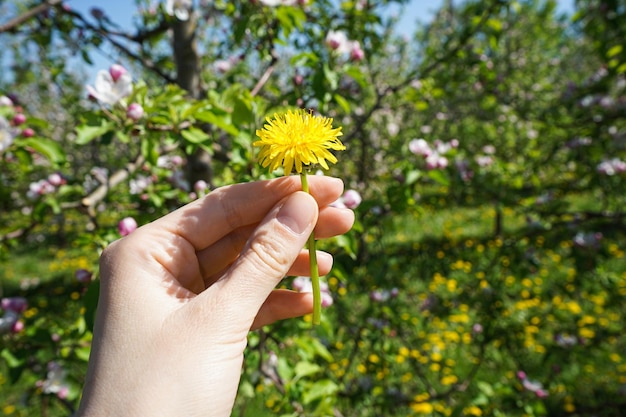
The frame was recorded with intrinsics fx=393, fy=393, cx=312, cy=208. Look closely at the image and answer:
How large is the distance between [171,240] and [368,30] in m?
1.89

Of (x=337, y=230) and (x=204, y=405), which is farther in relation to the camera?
(x=337, y=230)

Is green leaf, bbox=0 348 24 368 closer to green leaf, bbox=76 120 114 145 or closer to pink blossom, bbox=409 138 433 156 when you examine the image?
green leaf, bbox=76 120 114 145

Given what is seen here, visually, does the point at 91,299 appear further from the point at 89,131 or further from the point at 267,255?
the point at 267,255

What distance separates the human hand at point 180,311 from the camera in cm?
82

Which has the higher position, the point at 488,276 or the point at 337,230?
the point at 337,230

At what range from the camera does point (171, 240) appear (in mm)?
1055

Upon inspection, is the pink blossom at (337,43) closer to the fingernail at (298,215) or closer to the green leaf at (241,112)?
the green leaf at (241,112)

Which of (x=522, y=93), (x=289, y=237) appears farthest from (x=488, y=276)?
(x=522, y=93)

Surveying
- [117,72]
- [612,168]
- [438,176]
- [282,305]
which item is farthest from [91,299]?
[612,168]

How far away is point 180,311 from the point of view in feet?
2.85

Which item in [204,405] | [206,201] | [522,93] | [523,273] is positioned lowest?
[204,405]

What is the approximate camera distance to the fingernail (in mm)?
963

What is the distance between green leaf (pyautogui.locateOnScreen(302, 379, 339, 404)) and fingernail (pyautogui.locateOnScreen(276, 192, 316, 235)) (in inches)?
32.2

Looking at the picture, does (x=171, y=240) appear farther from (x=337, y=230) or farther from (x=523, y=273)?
(x=523, y=273)
